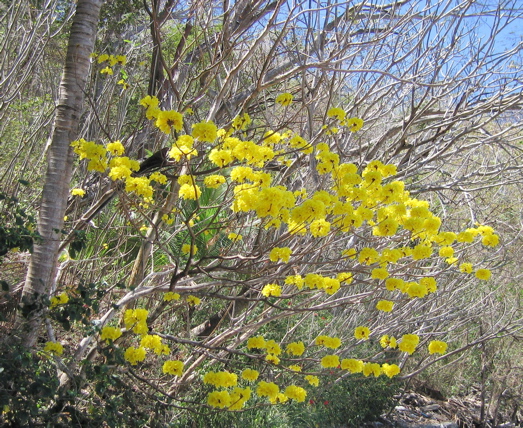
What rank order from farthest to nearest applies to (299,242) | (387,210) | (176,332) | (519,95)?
(176,332), (299,242), (519,95), (387,210)

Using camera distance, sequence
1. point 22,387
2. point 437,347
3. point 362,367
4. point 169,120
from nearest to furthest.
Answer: point 169,120 → point 22,387 → point 362,367 → point 437,347

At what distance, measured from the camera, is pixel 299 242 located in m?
4.21

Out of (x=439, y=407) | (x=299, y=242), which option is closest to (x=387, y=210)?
(x=299, y=242)

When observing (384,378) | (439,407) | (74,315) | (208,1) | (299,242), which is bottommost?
(439,407)

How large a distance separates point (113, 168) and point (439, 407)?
7527mm

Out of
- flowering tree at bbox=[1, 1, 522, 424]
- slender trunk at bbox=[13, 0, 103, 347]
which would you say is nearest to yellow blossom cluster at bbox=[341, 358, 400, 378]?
flowering tree at bbox=[1, 1, 522, 424]

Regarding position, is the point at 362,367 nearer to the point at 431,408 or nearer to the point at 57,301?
the point at 57,301

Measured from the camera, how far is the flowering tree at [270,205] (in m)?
2.84

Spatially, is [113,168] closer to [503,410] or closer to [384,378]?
[384,378]

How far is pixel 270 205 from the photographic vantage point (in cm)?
236

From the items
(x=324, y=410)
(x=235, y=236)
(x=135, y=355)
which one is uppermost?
(x=235, y=236)

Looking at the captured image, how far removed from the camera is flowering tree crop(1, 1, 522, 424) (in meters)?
2.84

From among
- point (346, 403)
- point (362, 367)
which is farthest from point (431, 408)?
point (362, 367)

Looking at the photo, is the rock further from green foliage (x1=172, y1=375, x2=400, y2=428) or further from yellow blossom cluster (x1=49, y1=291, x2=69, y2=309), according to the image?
yellow blossom cluster (x1=49, y1=291, x2=69, y2=309)
